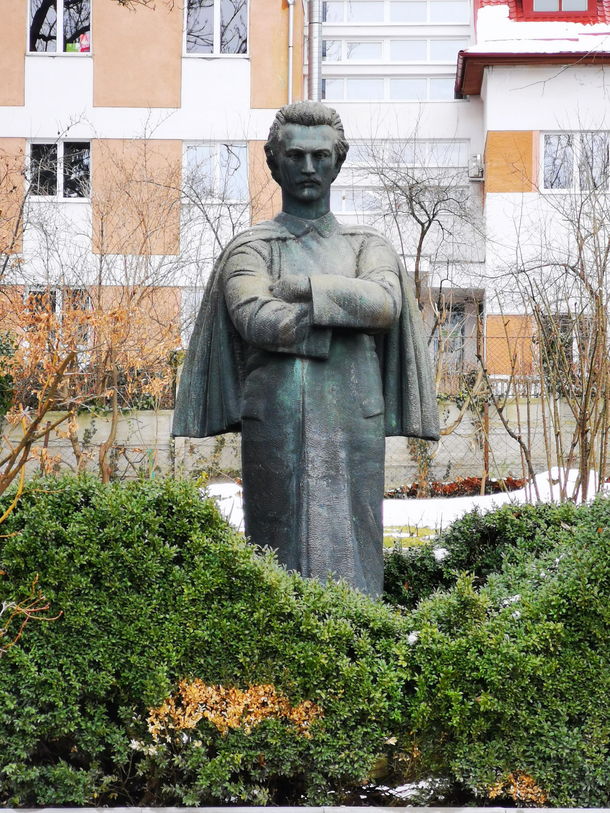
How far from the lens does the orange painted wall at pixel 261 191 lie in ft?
60.0

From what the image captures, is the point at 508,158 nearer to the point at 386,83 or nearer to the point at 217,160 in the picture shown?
the point at 386,83

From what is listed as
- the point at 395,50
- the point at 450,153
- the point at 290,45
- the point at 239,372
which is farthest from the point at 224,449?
the point at 395,50

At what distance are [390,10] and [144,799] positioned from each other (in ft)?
81.4

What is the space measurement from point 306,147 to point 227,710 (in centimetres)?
243

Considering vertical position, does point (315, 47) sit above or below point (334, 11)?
below

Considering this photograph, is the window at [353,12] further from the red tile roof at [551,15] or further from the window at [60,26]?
the window at [60,26]

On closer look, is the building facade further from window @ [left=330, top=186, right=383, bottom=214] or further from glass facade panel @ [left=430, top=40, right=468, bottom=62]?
glass facade panel @ [left=430, top=40, right=468, bottom=62]

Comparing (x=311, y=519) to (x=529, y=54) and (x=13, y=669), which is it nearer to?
(x=13, y=669)

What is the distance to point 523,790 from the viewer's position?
4.07 metres

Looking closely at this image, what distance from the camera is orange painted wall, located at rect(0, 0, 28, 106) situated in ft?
72.3

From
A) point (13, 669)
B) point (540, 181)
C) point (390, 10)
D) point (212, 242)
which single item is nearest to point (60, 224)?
point (212, 242)

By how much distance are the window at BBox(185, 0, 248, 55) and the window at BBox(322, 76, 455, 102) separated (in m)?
3.47

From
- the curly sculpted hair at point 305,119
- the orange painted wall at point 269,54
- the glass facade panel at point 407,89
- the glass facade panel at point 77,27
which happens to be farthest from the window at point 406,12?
the curly sculpted hair at point 305,119

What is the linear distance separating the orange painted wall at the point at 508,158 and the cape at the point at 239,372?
17.8m
